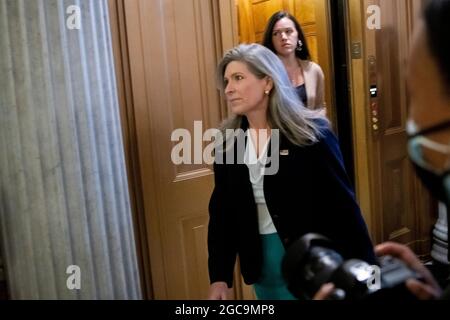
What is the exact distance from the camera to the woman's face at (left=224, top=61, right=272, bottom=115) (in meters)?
1.21

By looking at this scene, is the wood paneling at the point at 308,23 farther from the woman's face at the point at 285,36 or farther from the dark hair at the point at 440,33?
the dark hair at the point at 440,33

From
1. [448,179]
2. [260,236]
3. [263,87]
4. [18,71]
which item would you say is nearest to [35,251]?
[18,71]

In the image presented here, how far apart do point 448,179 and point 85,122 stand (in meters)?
0.91

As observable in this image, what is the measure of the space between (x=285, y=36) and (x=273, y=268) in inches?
45.7

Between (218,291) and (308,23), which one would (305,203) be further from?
(308,23)

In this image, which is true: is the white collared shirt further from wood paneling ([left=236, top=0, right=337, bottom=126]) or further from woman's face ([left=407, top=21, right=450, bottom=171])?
wood paneling ([left=236, top=0, right=337, bottom=126])

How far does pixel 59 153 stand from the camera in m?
1.16

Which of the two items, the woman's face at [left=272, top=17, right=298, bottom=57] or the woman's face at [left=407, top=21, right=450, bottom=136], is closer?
the woman's face at [left=407, top=21, right=450, bottom=136]

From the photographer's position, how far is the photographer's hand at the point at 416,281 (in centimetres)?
63

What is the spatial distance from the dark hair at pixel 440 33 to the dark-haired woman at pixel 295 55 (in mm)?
1479

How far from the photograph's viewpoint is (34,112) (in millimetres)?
1132

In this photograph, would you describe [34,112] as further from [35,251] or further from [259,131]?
[259,131]

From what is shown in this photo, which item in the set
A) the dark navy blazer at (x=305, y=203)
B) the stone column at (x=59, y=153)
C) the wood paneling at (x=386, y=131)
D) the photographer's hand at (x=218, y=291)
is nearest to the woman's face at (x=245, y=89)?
the dark navy blazer at (x=305, y=203)

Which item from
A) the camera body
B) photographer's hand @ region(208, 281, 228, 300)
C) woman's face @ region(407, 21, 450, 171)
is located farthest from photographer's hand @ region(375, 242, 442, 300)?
photographer's hand @ region(208, 281, 228, 300)
